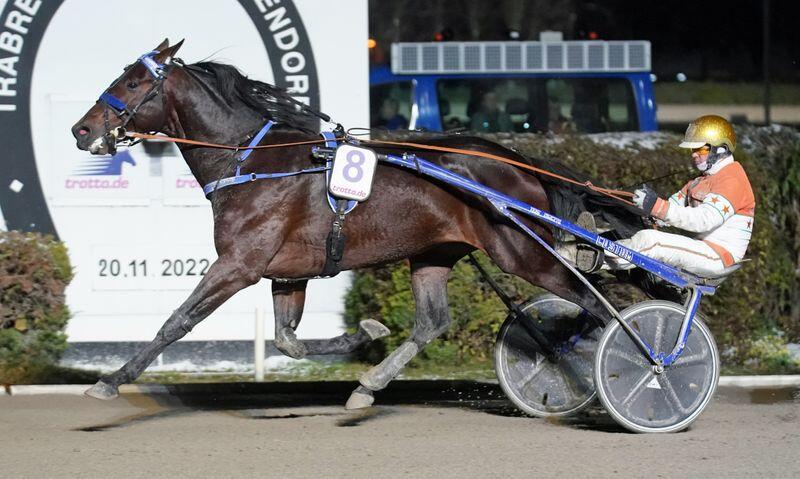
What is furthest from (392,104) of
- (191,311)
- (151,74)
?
(191,311)

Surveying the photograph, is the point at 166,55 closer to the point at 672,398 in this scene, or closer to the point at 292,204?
the point at 292,204

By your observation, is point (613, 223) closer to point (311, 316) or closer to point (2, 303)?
point (311, 316)

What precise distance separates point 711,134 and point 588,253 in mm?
921

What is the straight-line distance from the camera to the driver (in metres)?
6.73

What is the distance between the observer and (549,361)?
24.5ft

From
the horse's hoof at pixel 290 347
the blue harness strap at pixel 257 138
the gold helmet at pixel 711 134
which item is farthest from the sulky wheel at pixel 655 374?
the blue harness strap at pixel 257 138

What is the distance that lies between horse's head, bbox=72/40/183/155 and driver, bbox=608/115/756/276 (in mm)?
2714

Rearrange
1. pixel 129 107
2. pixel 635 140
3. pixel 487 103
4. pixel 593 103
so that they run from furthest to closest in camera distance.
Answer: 1. pixel 593 103
2. pixel 487 103
3. pixel 635 140
4. pixel 129 107

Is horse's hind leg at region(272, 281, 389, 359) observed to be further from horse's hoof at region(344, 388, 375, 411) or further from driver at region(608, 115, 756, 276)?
driver at region(608, 115, 756, 276)

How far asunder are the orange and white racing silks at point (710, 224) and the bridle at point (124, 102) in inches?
110

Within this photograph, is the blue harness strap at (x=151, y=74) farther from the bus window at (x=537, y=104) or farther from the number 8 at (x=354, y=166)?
the bus window at (x=537, y=104)

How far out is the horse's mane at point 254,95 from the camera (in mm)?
7281

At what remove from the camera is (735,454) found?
6.26m

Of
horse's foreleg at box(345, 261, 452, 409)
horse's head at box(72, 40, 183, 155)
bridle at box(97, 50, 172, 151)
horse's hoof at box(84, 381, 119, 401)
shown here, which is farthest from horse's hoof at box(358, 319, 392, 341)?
bridle at box(97, 50, 172, 151)
